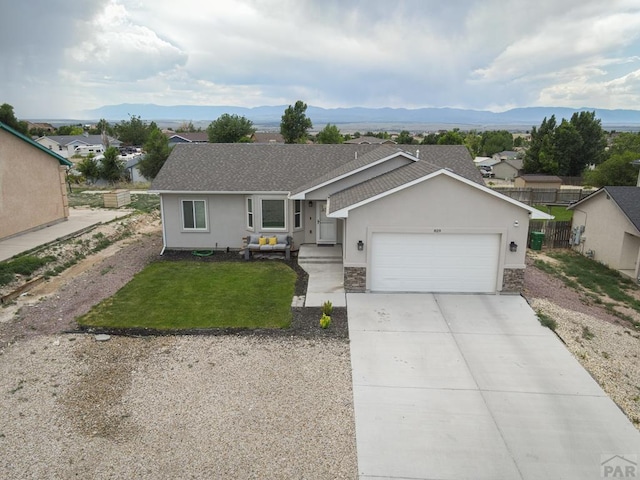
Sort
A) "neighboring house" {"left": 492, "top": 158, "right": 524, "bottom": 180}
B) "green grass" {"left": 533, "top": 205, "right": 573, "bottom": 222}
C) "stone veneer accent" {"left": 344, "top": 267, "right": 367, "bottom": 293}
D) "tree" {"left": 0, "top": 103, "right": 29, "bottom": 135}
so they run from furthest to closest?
"neighboring house" {"left": 492, "top": 158, "right": 524, "bottom": 180}
"tree" {"left": 0, "top": 103, "right": 29, "bottom": 135}
"green grass" {"left": 533, "top": 205, "right": 573, "bottom": 222}
"stone veneer accent" {"left": 344, "top": 267, "right": 367, "bottom": 293}

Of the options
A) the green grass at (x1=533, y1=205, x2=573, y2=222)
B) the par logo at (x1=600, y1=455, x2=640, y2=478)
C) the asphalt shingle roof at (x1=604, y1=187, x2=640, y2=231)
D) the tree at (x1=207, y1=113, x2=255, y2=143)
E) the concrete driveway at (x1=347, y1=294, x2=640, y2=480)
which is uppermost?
the tree at (x1=207, y1=113, x2=255, y2=143)

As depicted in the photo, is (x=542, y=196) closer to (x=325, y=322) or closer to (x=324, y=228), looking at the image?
(x=324, y=228)

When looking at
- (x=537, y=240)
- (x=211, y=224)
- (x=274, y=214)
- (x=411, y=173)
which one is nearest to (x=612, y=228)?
(x=537, y=240)

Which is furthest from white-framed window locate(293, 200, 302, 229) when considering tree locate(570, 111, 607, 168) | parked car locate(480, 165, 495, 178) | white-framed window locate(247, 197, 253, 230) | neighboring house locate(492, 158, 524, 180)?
parked car locate(480, 165, 495, 178)

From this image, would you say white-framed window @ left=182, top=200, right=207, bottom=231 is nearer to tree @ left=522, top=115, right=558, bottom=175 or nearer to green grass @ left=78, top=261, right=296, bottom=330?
green grass @ left=78, top=261, right=296, bottom=330

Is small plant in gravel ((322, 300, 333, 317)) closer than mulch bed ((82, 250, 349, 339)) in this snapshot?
No
